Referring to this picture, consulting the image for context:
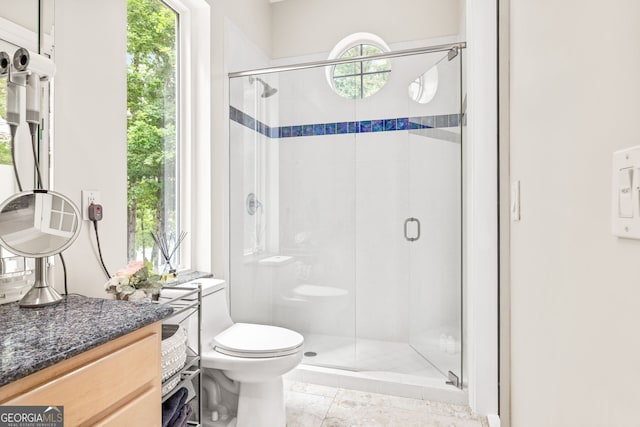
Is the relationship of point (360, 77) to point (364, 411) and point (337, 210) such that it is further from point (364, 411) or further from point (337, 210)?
point (364, 411)

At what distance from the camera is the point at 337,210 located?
2791 millimetres

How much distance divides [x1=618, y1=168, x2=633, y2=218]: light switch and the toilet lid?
1.50 meters

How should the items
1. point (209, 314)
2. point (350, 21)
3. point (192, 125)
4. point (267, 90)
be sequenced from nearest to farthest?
point (209, 314), point (192, 125), point (267, 90), point (350, 21)

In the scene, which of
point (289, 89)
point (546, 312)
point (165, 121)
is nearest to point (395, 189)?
point (289, 89)

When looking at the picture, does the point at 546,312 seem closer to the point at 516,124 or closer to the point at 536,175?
the point at 536,175

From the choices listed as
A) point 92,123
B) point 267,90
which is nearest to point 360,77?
point 267,90

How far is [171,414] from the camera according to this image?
4.35 ft

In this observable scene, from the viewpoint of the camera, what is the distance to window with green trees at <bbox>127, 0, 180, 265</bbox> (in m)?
1.91

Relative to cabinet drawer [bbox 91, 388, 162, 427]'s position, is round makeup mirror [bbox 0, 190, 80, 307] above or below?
above

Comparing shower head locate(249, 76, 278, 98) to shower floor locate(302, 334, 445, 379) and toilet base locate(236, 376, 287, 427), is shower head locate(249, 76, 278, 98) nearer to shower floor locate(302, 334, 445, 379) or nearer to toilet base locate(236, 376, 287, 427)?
shower floor locate(302, 334, 445, 379)

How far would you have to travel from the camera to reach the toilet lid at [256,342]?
169 cm

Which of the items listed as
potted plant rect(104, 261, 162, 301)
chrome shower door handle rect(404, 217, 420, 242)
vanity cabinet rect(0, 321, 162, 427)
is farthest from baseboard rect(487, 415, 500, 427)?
potted plant rect(104, 261, 162, 301)

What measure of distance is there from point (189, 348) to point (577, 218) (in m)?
1.53

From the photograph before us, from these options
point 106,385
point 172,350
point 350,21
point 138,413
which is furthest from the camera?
point 350,21
